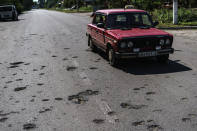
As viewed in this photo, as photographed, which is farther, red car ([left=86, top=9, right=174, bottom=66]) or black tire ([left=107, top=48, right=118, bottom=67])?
black tire ([left=107, top=48, right=118, bottom=67])

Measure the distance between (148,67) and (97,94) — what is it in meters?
2.77

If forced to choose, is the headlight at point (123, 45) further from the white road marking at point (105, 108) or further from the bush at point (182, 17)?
the bush at point (182, 17)

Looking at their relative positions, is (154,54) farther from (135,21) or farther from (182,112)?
(182,112)

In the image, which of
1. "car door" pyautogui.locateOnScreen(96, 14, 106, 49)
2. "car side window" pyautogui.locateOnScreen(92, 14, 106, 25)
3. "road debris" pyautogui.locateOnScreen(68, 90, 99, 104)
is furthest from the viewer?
"car side window" pyautogui.locateOnScreen(92, 14, 106, 25)

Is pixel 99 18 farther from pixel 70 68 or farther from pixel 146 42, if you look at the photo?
pixel 146 42

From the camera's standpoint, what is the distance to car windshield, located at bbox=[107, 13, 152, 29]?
8.77 metres

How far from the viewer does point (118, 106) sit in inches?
204

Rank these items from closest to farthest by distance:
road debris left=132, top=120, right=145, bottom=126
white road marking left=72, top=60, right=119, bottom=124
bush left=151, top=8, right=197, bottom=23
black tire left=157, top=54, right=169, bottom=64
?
road debris left=132, top=120, right=145, bottom=126 < white road marking left=72, top=60, right=119, bottom=124 < black tire left=157, top=54, right=169, bottom=64 < bush left=151, top=8, right=197, bottom=23

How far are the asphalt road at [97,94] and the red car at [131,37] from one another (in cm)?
45

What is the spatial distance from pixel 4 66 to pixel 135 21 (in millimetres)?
4306

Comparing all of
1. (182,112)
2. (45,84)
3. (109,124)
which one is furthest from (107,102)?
(45,84)

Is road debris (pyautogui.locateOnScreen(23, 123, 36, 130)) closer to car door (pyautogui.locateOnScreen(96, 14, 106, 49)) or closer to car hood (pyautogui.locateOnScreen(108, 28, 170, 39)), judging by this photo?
car hood (pyautogui.locateOnScreen(108, 28, 170, 39))

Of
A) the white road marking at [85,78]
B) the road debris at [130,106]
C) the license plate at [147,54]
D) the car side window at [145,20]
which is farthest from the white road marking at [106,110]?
the car side window at [145,20]

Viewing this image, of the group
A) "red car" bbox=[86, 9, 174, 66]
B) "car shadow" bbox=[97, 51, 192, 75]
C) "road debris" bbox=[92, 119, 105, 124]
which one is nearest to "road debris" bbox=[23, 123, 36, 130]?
"road debris" bbox=[92, 119, 105, 124]
